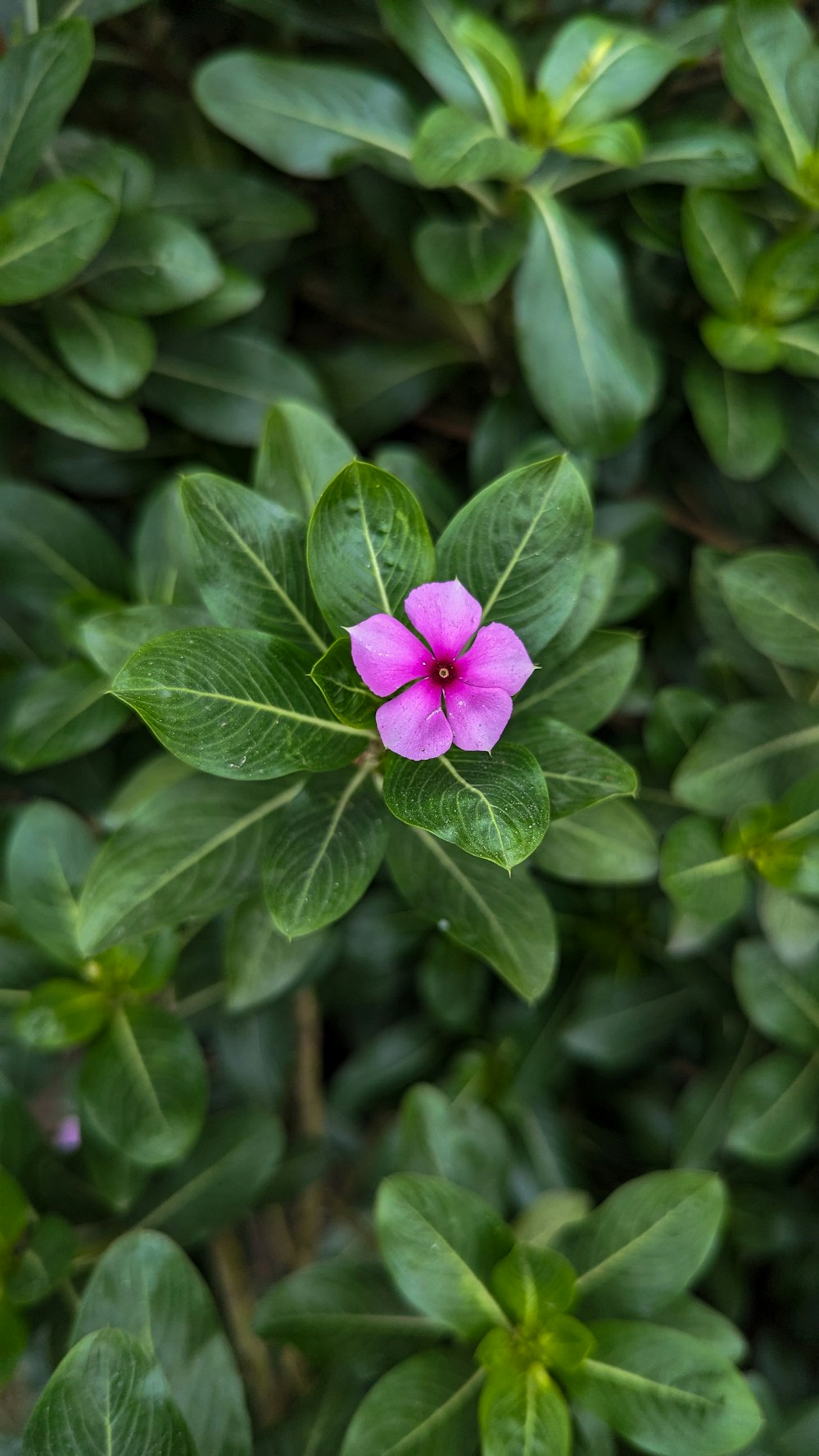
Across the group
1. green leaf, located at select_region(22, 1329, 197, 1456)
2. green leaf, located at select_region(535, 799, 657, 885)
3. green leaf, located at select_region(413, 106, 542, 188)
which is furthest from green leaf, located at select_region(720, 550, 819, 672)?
green leaf, located at select_region(22, 1329, 197, 1456)

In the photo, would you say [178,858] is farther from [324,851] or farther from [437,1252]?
[437,1252]

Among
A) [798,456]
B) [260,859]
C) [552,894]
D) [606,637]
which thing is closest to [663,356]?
[798,456]

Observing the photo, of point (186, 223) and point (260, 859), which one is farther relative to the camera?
point (186, 223)

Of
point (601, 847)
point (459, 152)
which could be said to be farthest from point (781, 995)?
point (459, 152)

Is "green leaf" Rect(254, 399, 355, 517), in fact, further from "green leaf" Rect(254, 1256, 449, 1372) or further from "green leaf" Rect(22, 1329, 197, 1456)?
"green leaf" Rect(254, 1256, 449, 1372)

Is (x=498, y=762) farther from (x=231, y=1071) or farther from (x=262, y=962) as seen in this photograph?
(x=231, y=1071)

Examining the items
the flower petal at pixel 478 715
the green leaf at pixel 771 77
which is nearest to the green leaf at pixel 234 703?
the flower petal at pixel 478 715

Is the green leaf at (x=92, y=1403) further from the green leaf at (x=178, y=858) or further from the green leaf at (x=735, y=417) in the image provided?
the green leaf at (x=735, y=417)
